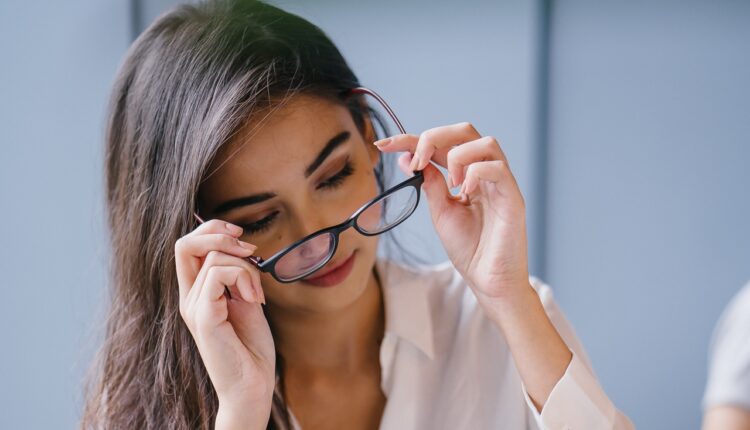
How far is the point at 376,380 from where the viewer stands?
1.31 metres

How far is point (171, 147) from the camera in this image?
3.40 ft

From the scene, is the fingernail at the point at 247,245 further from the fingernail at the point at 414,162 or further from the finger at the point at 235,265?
the fingernail at the point at 414,162

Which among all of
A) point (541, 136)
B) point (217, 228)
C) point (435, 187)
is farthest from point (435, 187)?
point (541, 136)

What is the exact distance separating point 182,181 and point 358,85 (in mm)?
342

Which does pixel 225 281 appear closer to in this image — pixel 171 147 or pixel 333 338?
pixel 171 147

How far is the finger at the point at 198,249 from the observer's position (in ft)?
A: 3.13

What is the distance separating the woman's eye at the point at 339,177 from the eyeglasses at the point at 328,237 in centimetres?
7

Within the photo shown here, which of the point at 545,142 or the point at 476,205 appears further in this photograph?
the point at 545,142

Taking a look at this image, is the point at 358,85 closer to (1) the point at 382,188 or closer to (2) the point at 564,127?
(1) the point at 382,188

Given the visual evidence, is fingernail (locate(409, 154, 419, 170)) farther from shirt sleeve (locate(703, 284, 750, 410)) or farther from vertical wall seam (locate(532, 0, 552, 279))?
vertical wall seam (locate(532, 0, 552, 279))

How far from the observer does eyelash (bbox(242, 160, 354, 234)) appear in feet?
3.44

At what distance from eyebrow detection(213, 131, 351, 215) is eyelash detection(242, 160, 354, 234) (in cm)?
4

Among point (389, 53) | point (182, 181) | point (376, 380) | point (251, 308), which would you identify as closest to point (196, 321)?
point (251, 308)

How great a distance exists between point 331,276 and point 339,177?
16cm
